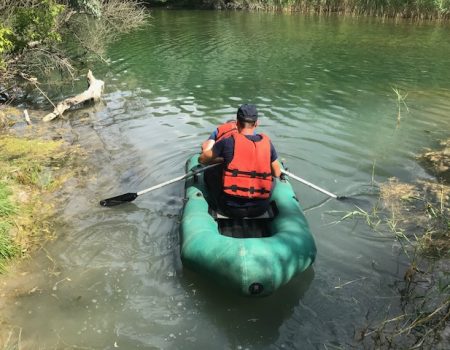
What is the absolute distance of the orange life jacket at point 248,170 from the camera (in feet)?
15.2

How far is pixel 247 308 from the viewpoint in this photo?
4.14m

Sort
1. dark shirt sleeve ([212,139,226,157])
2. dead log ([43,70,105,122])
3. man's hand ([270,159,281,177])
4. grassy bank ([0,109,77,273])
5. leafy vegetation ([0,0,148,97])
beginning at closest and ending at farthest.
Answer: dark shirt sleeve ([212,139,226,157]) < man's hand ([270,159,281,177]) < grassy bank ([0,109,77,273]) < leafy vegetation ([0,0,148,97]) < dead log ([43,70,105,122])

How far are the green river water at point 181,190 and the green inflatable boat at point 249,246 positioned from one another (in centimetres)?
43

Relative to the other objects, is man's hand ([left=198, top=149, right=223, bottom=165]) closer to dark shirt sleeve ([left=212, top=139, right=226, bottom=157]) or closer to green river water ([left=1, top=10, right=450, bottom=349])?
dark shirt sleeve ([left=212, top=139, right=226, bottom=157])

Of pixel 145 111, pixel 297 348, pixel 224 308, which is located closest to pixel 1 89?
pixel 145 111

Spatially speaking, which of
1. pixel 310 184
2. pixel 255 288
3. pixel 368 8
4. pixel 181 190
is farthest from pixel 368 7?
pixel 255 288

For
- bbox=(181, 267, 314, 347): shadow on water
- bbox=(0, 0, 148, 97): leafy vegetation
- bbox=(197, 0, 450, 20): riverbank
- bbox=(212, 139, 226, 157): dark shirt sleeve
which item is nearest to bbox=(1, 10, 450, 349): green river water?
bbox=(181, 267, 314, 347): shadow on water

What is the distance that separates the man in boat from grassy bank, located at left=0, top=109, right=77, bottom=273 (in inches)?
95.3

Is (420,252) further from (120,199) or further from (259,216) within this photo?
(120,199)

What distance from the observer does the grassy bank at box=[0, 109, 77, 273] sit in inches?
196

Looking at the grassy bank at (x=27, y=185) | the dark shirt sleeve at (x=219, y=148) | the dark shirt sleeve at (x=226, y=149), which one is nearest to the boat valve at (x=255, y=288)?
the dark shirt sleeve at (x=226, y=149)

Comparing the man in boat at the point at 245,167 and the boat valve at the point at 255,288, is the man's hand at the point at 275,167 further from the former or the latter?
the boat valve at the point at 255,288

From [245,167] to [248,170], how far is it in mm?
48

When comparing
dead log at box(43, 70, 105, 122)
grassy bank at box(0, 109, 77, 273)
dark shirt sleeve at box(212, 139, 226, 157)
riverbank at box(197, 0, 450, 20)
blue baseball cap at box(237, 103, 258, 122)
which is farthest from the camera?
riverbank at box(197, 0, 450, 20)
